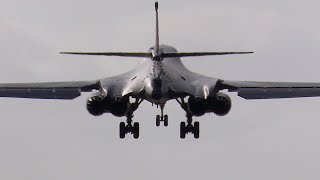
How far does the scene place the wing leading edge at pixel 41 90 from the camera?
192ft

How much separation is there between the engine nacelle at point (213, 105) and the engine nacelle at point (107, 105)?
3.43 m

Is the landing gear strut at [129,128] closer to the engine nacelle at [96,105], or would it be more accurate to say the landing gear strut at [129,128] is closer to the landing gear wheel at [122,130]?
the landing gear wheel at [122,130]

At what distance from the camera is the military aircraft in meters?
53.0

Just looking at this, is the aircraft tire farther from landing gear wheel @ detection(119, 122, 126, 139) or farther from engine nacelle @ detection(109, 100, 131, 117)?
engine nacelle @ detection(109, 100, 131, 117)

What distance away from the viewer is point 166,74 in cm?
5347

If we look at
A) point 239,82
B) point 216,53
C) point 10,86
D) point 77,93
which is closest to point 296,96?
point 239,82

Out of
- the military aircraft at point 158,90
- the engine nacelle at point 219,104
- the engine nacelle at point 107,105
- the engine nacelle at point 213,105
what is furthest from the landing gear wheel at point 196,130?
the engine nacelle at point 107,105

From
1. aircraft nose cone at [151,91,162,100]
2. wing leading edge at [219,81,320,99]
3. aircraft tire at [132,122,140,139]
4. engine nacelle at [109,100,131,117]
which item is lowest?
aircraft nose cone at [151,91,162,100]

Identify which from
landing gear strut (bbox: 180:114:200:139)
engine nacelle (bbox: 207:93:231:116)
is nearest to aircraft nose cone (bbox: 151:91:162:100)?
engine nacelle (bbox: 207:93:231:116)

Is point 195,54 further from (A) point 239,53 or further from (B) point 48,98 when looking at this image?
(B) point 48,98

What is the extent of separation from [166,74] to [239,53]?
166 inches

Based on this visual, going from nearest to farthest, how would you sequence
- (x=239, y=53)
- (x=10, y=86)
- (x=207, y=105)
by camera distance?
(x=239, y=53), (x=207, y=105), (x=10, y=86)

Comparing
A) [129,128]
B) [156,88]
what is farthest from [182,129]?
[156,88]

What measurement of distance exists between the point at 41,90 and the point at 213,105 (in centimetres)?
989
